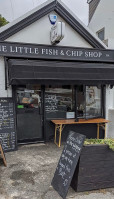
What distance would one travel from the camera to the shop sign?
5289mm

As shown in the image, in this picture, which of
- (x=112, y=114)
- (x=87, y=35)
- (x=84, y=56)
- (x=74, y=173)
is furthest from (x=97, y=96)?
(x=74, y=173)

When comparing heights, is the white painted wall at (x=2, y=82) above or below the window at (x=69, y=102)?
above

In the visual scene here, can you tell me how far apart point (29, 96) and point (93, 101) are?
2222 millimetres

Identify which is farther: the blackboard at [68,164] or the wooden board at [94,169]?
the wooden board at [94,169]

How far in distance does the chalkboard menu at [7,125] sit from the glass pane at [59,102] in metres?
1.22

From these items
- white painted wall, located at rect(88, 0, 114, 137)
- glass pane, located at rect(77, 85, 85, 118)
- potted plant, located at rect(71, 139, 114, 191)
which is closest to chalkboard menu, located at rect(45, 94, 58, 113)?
glass pane, located at rect(77, 85, 85, 118)

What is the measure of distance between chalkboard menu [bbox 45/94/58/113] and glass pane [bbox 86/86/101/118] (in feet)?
3.53

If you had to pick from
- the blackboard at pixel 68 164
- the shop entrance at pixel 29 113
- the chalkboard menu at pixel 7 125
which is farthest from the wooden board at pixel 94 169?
the shop entrance at pixel 29 113

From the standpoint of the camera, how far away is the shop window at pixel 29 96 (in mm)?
5824

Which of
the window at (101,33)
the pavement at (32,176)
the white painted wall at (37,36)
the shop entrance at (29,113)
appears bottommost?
the pavement at (32,176)

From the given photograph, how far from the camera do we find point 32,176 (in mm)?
3984

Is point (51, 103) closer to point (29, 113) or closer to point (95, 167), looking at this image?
point (29, 113)

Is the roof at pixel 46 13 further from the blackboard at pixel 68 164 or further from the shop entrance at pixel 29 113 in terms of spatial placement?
the blackboard at pixel 68 164

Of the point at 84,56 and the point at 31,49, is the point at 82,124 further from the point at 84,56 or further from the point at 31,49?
the point at 31,49
